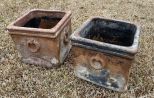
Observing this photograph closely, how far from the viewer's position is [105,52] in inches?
81.8

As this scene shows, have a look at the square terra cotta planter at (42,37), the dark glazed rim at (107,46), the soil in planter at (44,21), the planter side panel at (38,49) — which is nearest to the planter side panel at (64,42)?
the square terra cotta planter at (42,37)

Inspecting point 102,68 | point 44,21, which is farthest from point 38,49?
point 102,68

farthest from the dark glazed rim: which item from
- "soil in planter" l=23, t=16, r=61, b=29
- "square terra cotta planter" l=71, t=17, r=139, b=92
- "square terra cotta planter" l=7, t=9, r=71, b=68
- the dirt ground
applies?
"soil in planter" l=23, t=16, r=61, b=29

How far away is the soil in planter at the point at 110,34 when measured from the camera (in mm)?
2494

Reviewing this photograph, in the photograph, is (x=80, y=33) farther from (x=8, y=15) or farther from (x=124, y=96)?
(x=8, y=15)

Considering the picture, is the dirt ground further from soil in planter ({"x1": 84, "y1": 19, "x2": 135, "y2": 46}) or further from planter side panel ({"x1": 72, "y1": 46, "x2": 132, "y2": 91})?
soil in planter ({"x1": 84, "y1": 19, "x2": 135, "y2": 46})

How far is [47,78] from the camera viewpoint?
2490 mm

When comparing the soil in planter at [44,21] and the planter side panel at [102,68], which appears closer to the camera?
the planter side panel at [102,68]

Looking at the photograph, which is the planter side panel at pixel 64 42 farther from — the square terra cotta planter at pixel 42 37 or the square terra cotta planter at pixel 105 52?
the square terra cotta planter at pixel 105 52

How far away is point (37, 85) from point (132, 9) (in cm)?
232

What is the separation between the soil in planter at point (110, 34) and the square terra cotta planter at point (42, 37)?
276mm

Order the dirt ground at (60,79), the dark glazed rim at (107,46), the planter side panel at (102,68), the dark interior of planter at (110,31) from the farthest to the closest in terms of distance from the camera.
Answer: the dark interior of planter at (110,31) → the dirt ground at (60,79) → the planter side panel at (102,68) → the dark glazed rim at (107,46)

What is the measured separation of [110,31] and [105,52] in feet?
1.78

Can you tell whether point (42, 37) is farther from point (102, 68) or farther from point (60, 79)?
point (102, 68)
